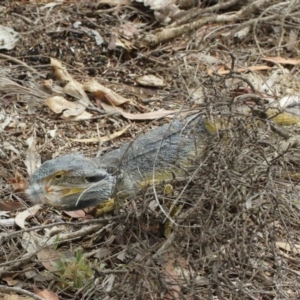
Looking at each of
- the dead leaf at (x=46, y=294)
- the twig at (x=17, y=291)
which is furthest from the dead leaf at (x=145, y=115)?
the twig at (x=17, y=291)

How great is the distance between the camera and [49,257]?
388 centimetres

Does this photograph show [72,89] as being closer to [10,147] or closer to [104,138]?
[104,138]

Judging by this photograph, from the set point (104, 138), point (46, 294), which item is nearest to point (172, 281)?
point (46, 294)

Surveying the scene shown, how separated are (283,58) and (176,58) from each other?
895 millimetres

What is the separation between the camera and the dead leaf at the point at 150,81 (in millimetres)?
5703

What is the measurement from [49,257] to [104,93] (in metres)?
1.84

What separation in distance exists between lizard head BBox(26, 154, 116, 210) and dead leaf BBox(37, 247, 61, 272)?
0.86 feet

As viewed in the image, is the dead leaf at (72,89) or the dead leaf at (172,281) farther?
the dead leaf at (72,89)

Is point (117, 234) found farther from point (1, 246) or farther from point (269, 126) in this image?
point (269, 126)

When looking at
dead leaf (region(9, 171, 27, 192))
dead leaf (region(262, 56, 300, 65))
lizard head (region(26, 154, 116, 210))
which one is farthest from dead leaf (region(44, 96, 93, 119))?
dead leaf (region(262, 56, 300, 65))

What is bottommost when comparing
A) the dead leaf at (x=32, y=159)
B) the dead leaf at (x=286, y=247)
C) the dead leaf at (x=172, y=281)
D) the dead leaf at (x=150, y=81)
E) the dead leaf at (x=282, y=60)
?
the dead leaf at (x=282, y=60)

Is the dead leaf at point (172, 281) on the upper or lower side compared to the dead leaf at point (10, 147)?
upper

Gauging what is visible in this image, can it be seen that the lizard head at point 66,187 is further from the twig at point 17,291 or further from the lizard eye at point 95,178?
the twig at point 17,291

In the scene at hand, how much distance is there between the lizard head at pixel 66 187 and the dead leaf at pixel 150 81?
1754 mm
